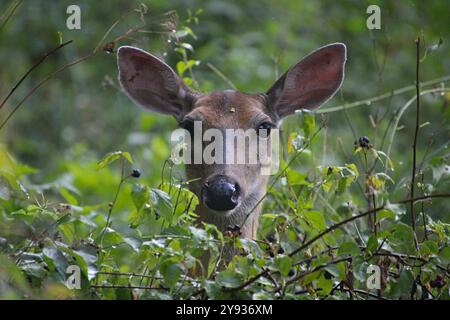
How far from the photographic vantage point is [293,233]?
580cm

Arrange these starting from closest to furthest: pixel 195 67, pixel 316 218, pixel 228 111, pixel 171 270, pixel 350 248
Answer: pixel 171 270 < pixel 350 248 < pixel 316 218 < pixel 228 111 < pixel 195 67

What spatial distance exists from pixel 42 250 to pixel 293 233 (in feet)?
6.30

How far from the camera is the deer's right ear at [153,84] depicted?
621cm

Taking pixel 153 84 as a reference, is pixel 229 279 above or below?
below

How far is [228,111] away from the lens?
5.96 m

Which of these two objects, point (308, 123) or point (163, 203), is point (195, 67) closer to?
point (308, 123)

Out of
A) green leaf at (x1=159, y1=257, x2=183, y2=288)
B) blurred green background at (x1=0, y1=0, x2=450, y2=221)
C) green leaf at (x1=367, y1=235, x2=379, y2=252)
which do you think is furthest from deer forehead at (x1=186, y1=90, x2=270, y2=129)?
blurred green background at (x1=0, y1=0, x2=450, y2=221)

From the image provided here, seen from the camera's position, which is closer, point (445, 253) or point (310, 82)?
point (445, 253)

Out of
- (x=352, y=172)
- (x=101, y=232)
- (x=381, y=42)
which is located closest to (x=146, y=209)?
(x=101, y=232)

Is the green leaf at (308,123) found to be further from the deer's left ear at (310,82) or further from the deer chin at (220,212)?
the deer's left ear at (310,82)

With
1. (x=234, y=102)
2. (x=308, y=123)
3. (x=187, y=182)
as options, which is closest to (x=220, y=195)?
(x=187, y=182)

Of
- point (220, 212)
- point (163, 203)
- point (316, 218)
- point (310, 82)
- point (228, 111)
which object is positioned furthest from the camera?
point (310, 82)

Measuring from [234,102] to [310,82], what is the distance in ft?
1.85
